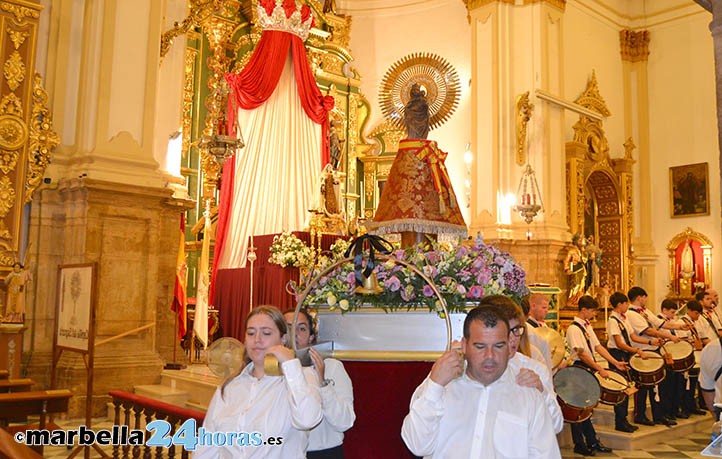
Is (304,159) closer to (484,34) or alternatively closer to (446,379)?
(484,34)

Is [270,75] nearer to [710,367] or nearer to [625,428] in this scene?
[625,428]

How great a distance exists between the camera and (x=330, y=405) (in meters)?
3.32

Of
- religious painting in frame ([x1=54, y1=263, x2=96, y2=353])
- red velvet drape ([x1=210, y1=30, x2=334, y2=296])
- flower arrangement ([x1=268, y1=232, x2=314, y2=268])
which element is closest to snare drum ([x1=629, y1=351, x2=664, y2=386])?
flower arrangement ([x1=268, y1=232, x2=314, y2=268])

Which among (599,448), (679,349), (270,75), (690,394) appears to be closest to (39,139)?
(270,75)

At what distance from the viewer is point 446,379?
8.38ft

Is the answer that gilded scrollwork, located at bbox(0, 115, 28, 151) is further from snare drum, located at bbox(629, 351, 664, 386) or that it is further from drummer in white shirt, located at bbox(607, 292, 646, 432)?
snare drum, located at bbox(629, 351, 664, 386)

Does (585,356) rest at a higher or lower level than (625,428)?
higher

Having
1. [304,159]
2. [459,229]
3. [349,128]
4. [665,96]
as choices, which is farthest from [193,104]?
[665,96]

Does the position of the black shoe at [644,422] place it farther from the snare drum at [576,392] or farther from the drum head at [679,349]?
the snare drum at [576,392]

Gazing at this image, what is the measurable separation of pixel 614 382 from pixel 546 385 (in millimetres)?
4822

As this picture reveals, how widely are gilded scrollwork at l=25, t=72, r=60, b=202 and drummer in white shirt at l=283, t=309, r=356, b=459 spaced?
18.8 ft

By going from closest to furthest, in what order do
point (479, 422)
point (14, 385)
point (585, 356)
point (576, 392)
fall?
point (479, 422) < point (14, 385) < point (576, 392) < point (585, 356)

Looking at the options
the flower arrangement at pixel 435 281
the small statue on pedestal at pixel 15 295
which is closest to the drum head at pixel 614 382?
the flower arrangement at pixel 435 281

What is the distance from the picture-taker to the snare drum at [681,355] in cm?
898
